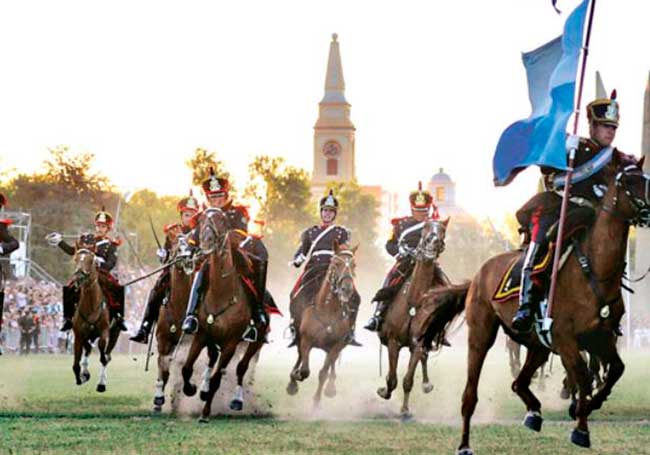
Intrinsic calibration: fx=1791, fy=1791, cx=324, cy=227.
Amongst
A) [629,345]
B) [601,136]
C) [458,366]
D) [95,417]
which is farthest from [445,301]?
[629,345]

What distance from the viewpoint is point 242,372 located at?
1030 inches

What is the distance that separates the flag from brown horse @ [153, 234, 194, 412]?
24.6 feet

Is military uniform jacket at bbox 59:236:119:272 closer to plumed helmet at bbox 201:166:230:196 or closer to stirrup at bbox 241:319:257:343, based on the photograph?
plumed helmet at bbox 201:166:230:196

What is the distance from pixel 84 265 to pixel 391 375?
22.7ft

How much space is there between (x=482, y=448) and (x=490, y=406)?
800 cm

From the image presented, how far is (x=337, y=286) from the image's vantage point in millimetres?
28047

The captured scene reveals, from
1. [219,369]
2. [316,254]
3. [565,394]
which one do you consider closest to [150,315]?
[316,254]

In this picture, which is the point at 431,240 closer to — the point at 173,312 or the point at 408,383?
the point at 408,383

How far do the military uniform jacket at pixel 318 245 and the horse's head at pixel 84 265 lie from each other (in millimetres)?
3769

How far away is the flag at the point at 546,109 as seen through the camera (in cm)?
1870

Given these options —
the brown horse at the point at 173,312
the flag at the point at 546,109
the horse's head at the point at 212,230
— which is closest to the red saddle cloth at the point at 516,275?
the flag at the point at 546,109

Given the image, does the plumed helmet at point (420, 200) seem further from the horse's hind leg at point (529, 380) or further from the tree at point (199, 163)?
the tree at point (199, 163)

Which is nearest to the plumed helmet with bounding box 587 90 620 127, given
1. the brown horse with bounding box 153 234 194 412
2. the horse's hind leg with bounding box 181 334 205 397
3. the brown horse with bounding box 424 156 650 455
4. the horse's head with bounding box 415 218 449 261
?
the brown horse with bounding box 424 156 650 455

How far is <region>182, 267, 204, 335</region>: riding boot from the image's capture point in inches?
958
